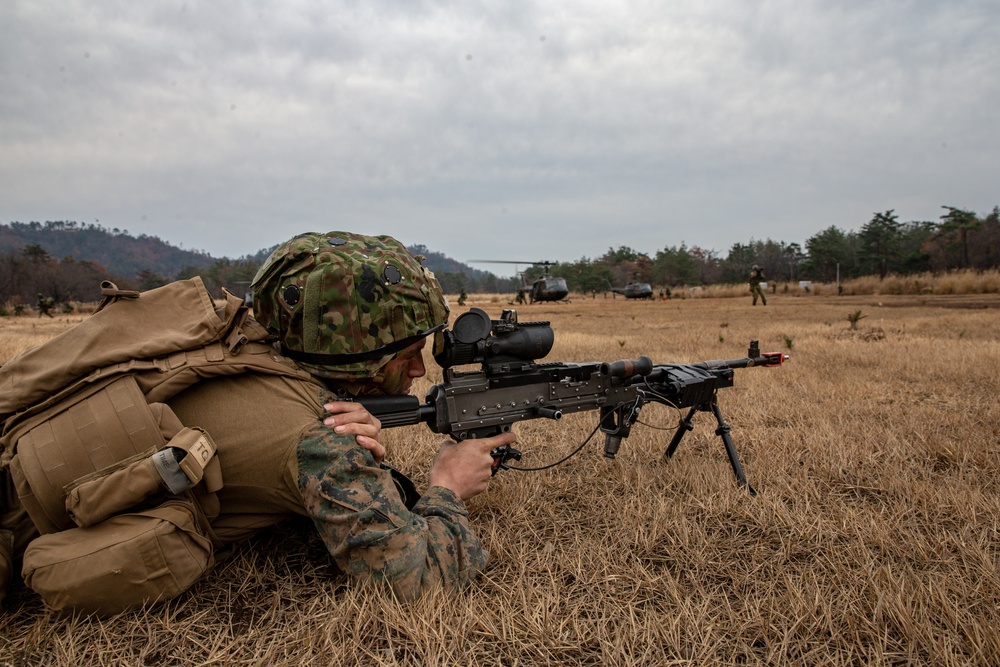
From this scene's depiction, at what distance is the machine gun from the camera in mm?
3006

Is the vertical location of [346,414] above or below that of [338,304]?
below

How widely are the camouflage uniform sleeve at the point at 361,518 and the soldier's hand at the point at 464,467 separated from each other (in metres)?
0.50

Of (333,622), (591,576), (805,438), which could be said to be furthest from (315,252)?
(805,438)

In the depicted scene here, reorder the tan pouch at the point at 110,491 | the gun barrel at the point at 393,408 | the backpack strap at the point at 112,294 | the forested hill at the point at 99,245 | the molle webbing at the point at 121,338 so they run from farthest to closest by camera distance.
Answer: the forested hill at the point at 99,245
the gun barrel at the point at 393,408
the backpack strap at the point at 112,294
the molle webbing at the point at 121,338
the tan pouch at the point at 110,491

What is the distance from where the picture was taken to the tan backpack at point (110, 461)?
2008 mm

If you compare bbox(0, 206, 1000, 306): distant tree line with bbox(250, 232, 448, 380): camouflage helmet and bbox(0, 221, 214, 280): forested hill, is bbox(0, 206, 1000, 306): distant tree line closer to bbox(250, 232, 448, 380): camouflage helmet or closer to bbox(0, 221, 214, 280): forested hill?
bbox(250, 232, 448, 380): camouflage helmet

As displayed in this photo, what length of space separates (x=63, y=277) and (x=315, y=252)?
237ft

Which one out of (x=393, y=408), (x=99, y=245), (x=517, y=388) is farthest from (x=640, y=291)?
(x=99, y=245)

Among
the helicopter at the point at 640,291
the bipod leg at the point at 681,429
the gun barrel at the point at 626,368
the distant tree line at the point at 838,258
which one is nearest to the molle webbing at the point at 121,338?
the gun barrel at the point at 626,368

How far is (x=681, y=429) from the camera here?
418 cm

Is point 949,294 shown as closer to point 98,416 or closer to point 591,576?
point 591,576

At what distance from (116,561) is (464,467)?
5.07 ft

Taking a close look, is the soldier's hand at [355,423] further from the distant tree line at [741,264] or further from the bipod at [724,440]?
the distant tree line at [741,264]

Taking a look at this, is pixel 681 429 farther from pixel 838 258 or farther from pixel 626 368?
pixel 838 258
